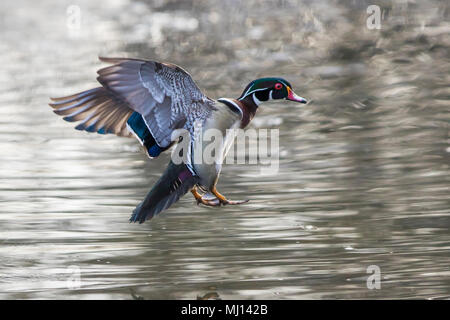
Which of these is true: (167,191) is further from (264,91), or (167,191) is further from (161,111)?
(264,91)

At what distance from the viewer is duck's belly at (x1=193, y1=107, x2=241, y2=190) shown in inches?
261

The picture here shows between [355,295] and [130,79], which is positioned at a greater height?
[130,79]

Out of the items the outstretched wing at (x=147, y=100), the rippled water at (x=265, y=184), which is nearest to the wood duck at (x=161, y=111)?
the outstretched wing at (x=147, y=100)

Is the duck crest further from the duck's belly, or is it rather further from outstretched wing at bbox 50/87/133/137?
A: outstretched wing at bbox 50/87/133/137

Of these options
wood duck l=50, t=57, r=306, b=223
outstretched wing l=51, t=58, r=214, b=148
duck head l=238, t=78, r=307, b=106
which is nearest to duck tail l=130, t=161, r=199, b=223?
wood duck l=50, t=57, r=306, b=223

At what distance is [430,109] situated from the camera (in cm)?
1099

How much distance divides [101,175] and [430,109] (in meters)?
3.88

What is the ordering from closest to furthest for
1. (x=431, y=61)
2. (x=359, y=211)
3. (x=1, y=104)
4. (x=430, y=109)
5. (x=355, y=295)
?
(x=355, y=295)
(x=359, y=211)
(x=430, y=109)
(x=1, y=104)
(x=431, y=61)

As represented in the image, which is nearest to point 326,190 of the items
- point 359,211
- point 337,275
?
point 359,211

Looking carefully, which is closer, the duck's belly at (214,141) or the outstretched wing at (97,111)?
the duck's belly at (214,141)

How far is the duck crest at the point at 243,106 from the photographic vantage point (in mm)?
6840

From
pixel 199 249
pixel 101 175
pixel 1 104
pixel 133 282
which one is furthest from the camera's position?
pixel 1 104

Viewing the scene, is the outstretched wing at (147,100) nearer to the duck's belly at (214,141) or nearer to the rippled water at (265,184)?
the duck's belly at (214,141)

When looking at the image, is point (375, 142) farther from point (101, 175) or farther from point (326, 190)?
point (101, 175)
